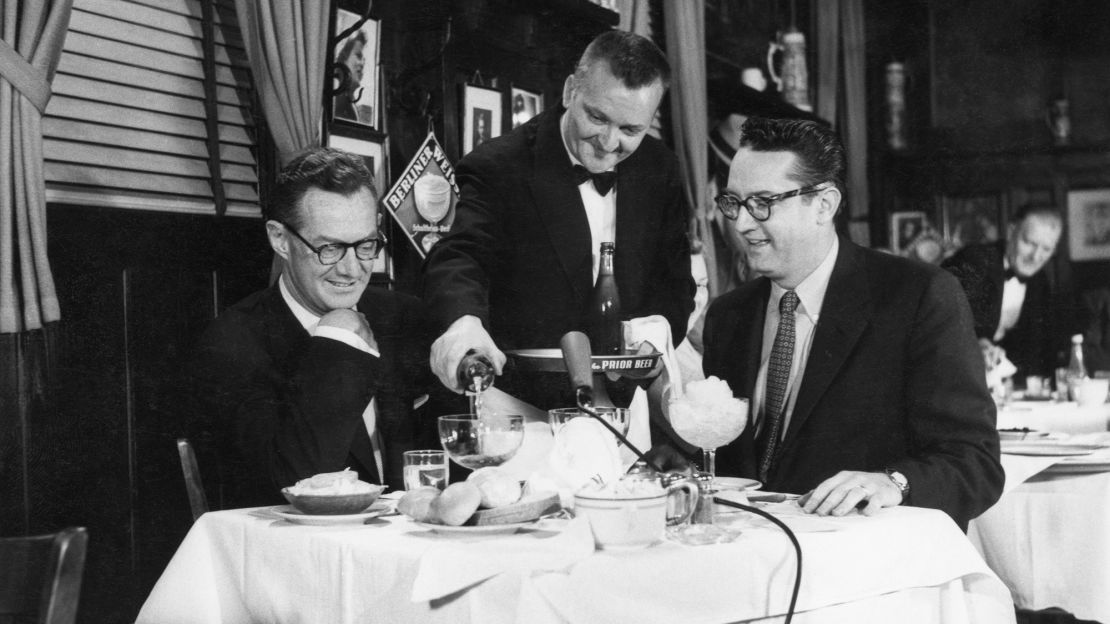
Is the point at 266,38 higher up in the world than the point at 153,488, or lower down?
higher up

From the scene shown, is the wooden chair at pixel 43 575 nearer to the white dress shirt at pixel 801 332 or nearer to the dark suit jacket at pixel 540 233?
the white dress shirt at pixel 801 332

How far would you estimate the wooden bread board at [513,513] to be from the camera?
5.24ft

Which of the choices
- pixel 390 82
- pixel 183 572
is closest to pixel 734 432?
pixel 183 572

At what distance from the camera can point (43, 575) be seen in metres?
1.29

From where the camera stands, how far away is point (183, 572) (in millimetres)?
1767

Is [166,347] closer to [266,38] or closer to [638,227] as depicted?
[266,38]

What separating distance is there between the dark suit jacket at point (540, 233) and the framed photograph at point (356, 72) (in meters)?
0.51

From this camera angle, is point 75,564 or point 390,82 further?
point 390,82

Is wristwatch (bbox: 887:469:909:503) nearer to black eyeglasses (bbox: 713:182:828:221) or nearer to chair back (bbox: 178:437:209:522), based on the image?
black eyeglasses (bbox: 713:182:828:221)

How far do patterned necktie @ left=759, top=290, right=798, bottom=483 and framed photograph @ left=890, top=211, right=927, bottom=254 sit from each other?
5564 mm

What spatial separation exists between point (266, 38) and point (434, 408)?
40.6 inches

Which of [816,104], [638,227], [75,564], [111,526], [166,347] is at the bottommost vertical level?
[111,526]

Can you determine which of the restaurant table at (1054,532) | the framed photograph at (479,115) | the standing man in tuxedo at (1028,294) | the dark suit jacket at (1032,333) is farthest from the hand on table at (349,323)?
the standing man in tuxedo at (1028,294)

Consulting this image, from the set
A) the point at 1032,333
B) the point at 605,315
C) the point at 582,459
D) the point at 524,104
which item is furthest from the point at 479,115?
the point at 1032,333
